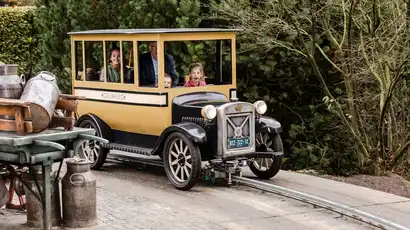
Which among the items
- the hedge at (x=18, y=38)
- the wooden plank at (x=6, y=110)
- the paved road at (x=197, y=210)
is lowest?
the paved road at (x=197, y=210)

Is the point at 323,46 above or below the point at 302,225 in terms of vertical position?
above

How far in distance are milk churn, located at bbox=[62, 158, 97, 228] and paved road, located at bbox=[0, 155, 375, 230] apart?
0.22m

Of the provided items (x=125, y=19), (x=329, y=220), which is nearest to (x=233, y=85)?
(x=329, y=220)

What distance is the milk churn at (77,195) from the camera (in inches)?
301

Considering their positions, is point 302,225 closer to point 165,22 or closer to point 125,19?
point 165,22

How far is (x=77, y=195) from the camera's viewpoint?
25.0 ft

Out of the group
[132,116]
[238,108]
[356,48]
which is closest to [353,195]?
[238,108]

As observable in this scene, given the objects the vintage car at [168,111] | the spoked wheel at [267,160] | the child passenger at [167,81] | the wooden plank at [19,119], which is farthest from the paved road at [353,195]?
the wooden plank at [19,119]

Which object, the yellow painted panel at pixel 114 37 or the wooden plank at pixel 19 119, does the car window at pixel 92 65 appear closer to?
the yellow painted panel at pixel 114 37

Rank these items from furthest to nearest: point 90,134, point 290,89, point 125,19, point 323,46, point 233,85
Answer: point 125,19, point 290,89, point 323,46, point 233,85, point 90,134

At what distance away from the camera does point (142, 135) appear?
1074 cm

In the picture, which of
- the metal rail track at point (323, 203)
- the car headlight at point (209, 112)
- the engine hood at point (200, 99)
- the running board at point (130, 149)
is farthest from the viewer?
the running board at point (130, 149)

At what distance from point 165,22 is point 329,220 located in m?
7.90

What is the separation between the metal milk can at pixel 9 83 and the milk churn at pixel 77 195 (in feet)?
3.13
